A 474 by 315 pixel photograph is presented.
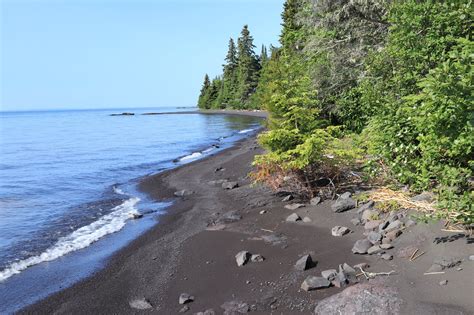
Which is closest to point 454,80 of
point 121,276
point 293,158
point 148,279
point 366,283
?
point 366,283

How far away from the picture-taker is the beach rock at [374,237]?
714 cm

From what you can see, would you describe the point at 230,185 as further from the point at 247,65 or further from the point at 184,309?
the point at 247,65

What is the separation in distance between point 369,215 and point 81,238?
7.22 metres

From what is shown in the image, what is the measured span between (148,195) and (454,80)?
12.7m

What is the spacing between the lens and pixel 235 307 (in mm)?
5941

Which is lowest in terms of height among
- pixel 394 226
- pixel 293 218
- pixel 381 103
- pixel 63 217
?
pixel 63 217

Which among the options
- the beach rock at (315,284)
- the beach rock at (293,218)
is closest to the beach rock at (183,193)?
the beach rock at (293,218)

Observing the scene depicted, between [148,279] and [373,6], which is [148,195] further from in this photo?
[373,6]

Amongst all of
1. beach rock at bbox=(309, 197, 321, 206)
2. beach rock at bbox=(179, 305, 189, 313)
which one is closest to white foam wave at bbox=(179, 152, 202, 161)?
beach rock at bbox=(309, 197, 321, 206)

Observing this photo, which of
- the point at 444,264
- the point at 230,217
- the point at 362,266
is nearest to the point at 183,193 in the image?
the point at 230,217

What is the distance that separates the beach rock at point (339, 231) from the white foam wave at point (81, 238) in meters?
6.02

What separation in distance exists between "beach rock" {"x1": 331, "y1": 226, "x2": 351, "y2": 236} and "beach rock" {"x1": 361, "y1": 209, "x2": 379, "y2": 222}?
454 mm

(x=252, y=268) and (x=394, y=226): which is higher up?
(x=394, y=226)

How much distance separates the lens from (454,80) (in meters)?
5.32
